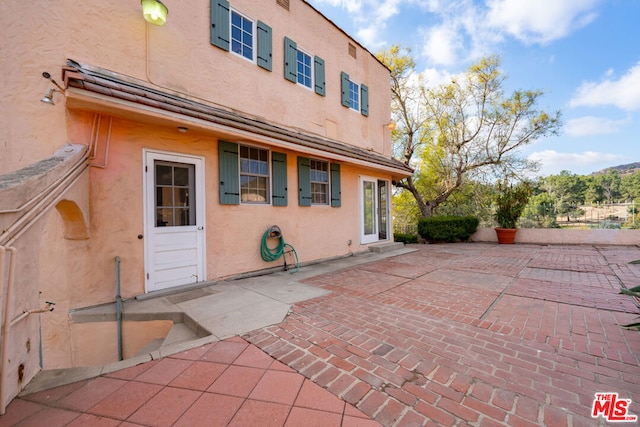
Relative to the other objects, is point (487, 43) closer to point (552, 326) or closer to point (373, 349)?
point (552, 326)

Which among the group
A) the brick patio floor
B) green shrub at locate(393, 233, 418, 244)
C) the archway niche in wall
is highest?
the archway niche in wall

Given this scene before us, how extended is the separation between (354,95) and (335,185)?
361 centimetres

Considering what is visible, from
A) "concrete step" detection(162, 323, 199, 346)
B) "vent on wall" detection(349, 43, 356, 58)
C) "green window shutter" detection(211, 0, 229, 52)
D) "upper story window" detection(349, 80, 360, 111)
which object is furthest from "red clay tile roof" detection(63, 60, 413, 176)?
"vent on wall" detection(349, 43, 356, 58)

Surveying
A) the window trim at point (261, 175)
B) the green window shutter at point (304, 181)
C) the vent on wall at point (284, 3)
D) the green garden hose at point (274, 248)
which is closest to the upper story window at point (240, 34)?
the vent on wall at point (284, 3)

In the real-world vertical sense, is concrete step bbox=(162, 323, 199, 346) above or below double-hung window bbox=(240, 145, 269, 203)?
below

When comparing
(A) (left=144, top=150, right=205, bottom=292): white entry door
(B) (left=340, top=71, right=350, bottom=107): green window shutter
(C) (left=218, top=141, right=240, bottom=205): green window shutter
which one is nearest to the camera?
(A) (left=144, top=150, right=205, bottom=292): white entry door

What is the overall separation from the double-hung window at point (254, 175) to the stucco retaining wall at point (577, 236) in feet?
36.9

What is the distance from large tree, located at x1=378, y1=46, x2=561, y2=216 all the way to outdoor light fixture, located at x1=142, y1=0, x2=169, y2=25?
12790 mm

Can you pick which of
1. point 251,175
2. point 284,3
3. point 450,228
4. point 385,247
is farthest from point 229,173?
point 450,228

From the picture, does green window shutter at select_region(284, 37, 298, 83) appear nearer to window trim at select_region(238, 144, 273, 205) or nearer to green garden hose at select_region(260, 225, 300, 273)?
window trim at select_region(238, 144, 273, 205)

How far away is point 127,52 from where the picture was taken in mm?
4113

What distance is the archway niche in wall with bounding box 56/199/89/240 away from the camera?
3345 millimetres

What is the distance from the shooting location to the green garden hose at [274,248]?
566 cm

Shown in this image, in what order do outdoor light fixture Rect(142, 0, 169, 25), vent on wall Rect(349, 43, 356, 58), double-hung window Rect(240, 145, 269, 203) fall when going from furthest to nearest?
vent on wall Rect(349, 43, 356, 58)
double-hung window Rect(240, 145, 269, 203)
outdoor light fixture Rect(142, 0, 169, 25)
